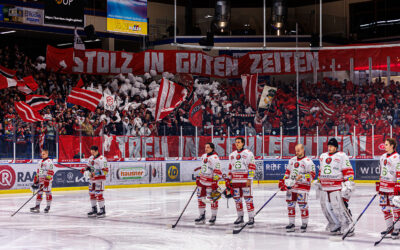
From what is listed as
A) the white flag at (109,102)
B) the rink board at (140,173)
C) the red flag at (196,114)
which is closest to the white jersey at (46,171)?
the rink board at (140,173)

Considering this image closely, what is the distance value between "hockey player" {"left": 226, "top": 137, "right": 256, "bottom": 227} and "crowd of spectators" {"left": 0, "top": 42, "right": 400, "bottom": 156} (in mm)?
10989

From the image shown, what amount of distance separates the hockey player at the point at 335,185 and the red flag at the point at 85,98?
A: 584 inches

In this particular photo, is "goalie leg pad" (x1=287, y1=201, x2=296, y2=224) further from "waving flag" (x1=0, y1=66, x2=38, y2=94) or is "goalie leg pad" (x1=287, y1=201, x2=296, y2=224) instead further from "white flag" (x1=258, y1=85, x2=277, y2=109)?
"white flag" (x1=258, y1=85, x2=277, y2=109)

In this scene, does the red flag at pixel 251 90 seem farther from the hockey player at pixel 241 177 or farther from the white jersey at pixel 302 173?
the white jersey at pixel 302 173

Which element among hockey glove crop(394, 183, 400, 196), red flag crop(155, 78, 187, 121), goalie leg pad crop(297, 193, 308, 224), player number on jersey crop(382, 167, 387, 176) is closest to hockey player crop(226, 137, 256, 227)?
goalie leg pad crop(297, 193, 308, 224)

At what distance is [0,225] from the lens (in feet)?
49.3

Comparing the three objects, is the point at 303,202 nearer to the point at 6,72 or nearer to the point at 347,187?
the point at 347,187

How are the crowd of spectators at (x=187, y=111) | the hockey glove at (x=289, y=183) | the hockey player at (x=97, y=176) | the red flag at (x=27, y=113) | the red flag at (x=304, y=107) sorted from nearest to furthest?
the hockey glove at (x=289, y=183)
the hockey player at (x=97, y=176)
the red flag at (x=27, y=113)
the crowd of spectators at (x=187, y=111)
the red flag at (x=304, y=107)

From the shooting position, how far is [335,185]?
12570 millimetres

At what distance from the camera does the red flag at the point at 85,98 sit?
84.1 ft

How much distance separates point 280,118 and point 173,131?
306 inches

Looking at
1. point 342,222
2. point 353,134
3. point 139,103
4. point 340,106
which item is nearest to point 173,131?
point 139,103

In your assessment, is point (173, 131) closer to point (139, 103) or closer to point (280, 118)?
point (139, 103)

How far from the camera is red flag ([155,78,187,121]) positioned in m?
28.2
